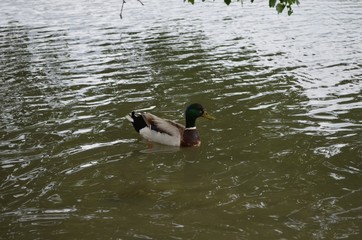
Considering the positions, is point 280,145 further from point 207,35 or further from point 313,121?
point 207,35

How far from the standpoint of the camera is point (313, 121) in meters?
11.9

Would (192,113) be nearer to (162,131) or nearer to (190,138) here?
(190,138)

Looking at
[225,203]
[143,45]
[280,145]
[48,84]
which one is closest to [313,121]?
[280,145]

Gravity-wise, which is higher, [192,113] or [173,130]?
[192,113]

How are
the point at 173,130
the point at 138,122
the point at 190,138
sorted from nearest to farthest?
the point at 190,138
the point at 173,130
the point at 138,122

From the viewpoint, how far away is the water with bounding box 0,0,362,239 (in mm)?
7746

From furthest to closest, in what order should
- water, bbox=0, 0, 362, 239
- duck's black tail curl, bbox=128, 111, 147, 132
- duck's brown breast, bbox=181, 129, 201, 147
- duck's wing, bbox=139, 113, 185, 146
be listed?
1. duck's black tail curl, bbox=128, 111, 147, 132
2. duck's wing, bbox=139, 113, 185, 146
3. duck's brown breast, bbox=181, 129, 201, 147
4. water, bbox=0, 0, 362, 239

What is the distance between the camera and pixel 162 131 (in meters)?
11.1

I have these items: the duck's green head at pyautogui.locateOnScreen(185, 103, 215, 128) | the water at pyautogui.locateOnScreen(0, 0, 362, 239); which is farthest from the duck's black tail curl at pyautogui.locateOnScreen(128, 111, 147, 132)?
the duck's green head at pyautogui.locateOnScreen(185, 103, 215, 128)

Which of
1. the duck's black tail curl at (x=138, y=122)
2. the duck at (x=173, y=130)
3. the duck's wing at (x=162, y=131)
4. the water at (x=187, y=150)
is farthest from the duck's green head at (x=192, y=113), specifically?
the duck's black tail curl at (x=138, y=122)

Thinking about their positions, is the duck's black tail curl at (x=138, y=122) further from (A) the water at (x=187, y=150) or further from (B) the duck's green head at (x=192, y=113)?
(B) the duck's green head at (x=192, y=113)

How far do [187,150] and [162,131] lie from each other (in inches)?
26.9

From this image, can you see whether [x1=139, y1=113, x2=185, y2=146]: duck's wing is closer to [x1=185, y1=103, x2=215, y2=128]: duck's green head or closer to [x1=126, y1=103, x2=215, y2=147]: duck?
[x1=126, y1=103, x2=215, y2=147]: duck

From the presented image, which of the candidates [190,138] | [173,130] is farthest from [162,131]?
[190,138]
